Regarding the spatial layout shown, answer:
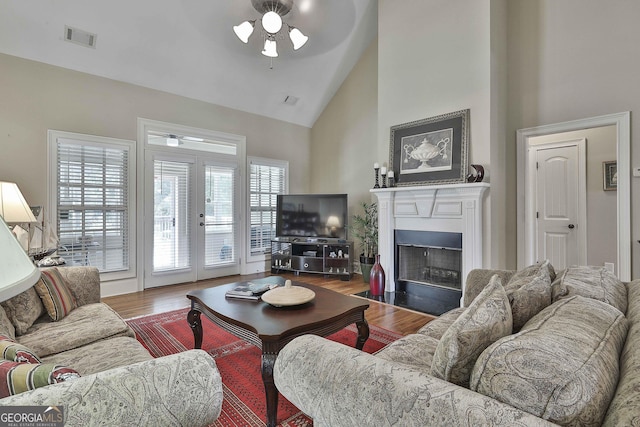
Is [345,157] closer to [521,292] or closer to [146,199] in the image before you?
[146,199]

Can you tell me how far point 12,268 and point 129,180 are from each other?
4277 mm

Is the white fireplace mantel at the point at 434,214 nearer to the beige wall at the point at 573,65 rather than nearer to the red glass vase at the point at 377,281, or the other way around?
the red glass vase at the point at 377,281

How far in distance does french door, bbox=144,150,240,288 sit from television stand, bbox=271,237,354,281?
697mm

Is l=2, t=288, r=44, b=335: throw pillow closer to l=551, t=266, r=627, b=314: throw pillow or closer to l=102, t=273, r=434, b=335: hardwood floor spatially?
l=102, t=273, r=434, b=335: hardwood floor

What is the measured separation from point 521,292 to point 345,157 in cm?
456

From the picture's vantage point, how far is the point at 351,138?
5.44 metres

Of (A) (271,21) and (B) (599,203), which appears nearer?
(A) (271,21)

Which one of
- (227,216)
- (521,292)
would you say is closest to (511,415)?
(521,292)

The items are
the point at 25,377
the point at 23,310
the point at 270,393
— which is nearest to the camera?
the point at 25,377

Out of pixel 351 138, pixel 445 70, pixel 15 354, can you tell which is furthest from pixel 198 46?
pixel 15 354

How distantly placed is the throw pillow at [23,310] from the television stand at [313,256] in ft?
11.5

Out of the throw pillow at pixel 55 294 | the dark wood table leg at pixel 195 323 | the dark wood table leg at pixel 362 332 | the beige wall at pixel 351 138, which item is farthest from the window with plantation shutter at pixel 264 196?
the dark wood table leg at pixel 362 332

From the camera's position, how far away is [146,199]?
427 centimetres

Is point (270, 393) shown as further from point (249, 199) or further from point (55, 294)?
point (249, 199)
